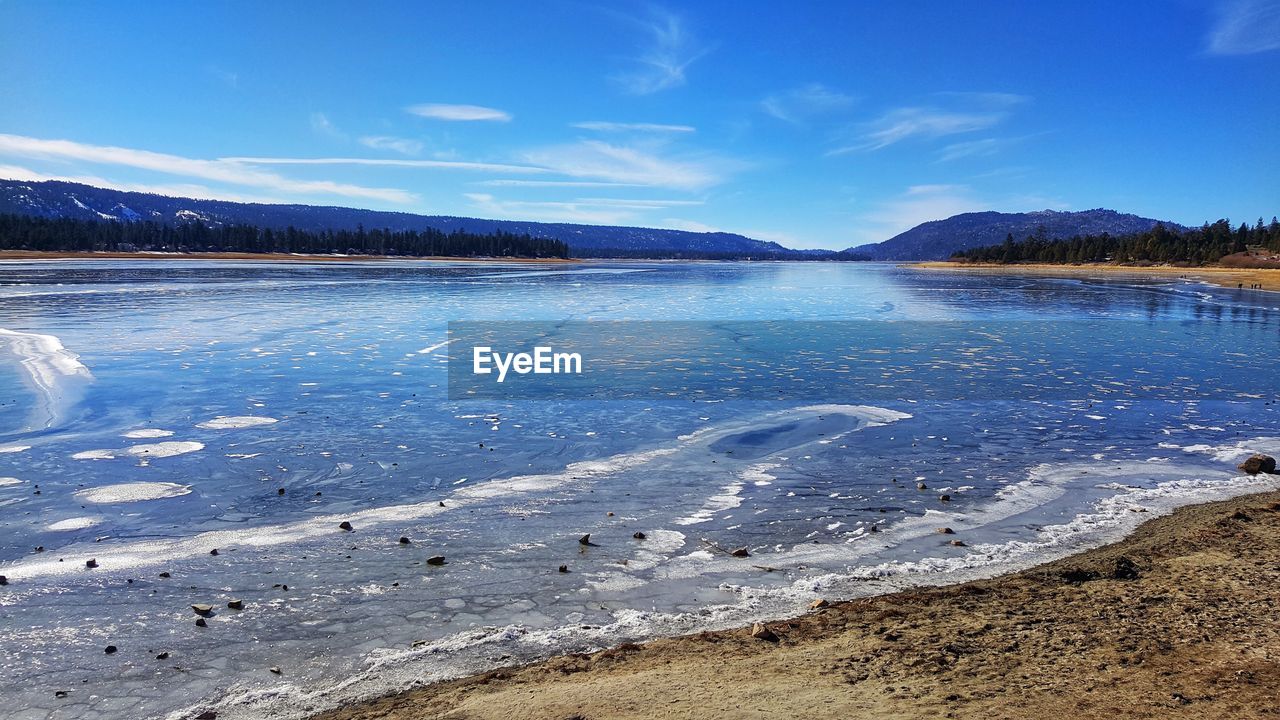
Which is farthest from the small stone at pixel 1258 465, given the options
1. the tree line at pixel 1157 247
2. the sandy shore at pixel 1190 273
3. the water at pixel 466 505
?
the tree line at pixel 1157 247

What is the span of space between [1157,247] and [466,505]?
586 feet

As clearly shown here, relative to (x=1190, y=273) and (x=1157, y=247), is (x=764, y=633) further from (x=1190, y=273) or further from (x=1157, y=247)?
(x=1157, y=247)

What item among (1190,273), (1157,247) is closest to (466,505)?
(1190,273)

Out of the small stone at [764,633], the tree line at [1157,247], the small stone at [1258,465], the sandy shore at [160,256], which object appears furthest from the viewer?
the tree line at [1157,247]

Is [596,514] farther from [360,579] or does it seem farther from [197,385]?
[197,385]

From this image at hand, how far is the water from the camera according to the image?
16.9ft

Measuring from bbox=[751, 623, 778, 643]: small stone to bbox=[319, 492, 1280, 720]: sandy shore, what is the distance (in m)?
0.06

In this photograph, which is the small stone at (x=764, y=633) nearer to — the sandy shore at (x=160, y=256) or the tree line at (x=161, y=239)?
the sandy shore at (x=160, y=256)

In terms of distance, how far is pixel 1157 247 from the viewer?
15125 centimetres

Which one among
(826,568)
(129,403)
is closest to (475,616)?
(826,568)

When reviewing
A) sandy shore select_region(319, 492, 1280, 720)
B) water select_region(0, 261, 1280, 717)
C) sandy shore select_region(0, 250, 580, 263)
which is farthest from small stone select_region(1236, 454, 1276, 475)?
sandy shore select_region(0, 250, 580, 263)

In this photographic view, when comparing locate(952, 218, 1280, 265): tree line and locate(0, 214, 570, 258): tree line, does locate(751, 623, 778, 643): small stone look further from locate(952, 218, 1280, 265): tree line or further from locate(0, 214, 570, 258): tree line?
locate(0, 214, 570, 258): tree line

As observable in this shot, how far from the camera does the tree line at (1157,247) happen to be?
140875 mm

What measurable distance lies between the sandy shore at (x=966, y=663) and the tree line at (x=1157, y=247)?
160 m
